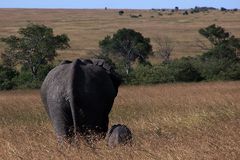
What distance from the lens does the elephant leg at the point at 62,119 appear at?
8.18 metres

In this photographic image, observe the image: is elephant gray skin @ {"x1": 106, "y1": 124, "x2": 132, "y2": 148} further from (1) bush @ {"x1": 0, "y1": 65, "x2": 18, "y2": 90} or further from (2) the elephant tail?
(1) bush @ {"x1": 0, "y1": 65, "x2": 18, "y2": 90}

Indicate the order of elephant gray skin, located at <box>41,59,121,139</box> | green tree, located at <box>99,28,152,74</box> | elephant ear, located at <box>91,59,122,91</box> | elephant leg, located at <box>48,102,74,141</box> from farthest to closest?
1. green tree, located at <box>99,28,152,74</box>
2. elephant ear, located at <box>91,59,122,91</box>
3. elephant leg, located at <box>48,102,74,141</box>
4. elephant gray skin, located at <box>41,59,121,139</box>

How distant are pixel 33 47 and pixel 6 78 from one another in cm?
576

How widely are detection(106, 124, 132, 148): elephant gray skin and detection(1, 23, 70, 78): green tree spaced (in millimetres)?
27483

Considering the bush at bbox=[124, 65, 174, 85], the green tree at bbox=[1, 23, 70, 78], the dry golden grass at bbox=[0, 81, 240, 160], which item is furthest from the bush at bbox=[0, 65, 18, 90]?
the dry golden grass at bbox=[0, 81, 240, 160]

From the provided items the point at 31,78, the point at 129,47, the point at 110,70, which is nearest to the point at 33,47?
the point at 31,78

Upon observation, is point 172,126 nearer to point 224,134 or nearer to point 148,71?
point 224,134

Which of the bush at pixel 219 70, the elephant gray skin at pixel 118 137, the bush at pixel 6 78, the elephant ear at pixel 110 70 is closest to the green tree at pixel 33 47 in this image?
the bush at pixel 6 78

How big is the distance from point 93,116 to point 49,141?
0.85 meters

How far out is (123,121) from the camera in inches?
524

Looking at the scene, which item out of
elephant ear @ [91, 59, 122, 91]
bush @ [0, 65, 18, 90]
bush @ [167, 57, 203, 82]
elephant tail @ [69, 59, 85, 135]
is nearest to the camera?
elephant tail @ [69, 59, 85, 135]

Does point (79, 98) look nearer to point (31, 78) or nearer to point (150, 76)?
point (150, 76)

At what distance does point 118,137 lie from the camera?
8.06 meters

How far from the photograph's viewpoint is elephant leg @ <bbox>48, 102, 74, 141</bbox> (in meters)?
8.18
